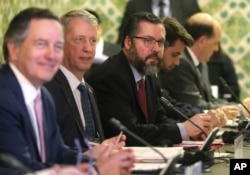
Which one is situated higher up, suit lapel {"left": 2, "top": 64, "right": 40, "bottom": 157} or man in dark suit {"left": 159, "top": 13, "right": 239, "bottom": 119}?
suit lapel {"left": 2, "top": 64, "right": 40, "bottom": 157}

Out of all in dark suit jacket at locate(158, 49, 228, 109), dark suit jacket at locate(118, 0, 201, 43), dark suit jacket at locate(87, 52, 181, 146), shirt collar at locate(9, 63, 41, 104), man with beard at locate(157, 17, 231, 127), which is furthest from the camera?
dark suit jacket at locate(118, 0, 201, 43)

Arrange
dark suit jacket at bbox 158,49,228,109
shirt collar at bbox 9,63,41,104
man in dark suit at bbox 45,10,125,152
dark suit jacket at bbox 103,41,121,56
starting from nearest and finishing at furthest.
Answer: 1. shirt collar at bbox 9,63,41,104
2. man in dark suit at bbox 45,10,125,152
3. dark suit jacket at bbox 158,49,228,109
4. dark suit jacket at bbox 103,41,121,56

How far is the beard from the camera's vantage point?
404 cm

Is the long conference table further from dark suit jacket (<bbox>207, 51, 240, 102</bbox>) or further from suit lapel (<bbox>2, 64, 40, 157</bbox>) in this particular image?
dark suit jacket (<bbox>207, 51, 240, 102</bbox>)

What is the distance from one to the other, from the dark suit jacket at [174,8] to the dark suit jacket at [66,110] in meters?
4.16

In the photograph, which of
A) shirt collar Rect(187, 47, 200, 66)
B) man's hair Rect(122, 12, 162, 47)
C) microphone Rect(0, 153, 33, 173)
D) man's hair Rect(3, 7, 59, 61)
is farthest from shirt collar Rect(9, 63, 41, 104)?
shirt collar Rect(187, 47, 200, 66)

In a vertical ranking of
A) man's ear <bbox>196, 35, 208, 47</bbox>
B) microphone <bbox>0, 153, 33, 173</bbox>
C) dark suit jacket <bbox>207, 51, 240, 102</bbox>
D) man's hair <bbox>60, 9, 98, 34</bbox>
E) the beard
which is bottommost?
dark suit jacket <bbox>207, 51, 240, 102</bbox>

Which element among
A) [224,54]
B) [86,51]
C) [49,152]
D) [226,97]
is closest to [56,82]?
[86,51]

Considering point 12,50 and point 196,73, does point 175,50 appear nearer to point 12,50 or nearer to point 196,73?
point 196,73

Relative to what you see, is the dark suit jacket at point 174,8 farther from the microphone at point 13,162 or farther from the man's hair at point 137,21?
the microphone at point 13,162

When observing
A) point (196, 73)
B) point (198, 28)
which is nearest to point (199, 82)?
point (196, 73)

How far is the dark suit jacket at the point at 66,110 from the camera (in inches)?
130

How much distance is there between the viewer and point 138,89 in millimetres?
4078

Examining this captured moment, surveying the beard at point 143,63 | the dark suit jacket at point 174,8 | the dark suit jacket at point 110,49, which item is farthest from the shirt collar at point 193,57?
the beard at point 143,63
